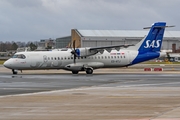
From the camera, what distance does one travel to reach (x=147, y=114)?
14.3m

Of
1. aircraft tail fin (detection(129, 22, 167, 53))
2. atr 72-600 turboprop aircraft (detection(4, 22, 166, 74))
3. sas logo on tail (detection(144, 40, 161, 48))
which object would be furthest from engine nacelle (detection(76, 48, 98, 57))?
sas logo on tail (detection(144, 40, 161, 48))

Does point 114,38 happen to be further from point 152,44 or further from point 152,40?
point 152,44

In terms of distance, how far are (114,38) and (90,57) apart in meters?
77.6

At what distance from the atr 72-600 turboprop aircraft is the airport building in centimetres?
7018

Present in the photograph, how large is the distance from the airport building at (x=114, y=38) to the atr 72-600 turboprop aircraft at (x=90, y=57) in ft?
230

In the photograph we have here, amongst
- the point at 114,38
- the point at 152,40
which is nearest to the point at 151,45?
the point at 152,40

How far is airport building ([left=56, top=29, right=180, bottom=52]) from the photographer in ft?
397

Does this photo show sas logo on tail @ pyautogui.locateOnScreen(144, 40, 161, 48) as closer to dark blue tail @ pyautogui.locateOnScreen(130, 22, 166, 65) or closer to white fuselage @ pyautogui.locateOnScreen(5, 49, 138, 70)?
dark blue tail @ pyautogui.locateOnScreen(130, 22, 166, 65)

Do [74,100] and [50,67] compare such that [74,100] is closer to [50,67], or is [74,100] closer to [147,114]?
[147,114]

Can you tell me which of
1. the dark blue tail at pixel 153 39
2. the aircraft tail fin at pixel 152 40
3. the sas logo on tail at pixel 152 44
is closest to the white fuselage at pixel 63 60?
the aircraft tail fin at pixel 152 40

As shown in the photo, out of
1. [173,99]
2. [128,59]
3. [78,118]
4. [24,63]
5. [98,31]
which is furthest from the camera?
[98,31]

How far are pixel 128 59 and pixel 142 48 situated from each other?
2.20 m

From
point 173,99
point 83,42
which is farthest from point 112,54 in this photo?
point 83,42

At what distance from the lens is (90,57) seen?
4588 centimetres
